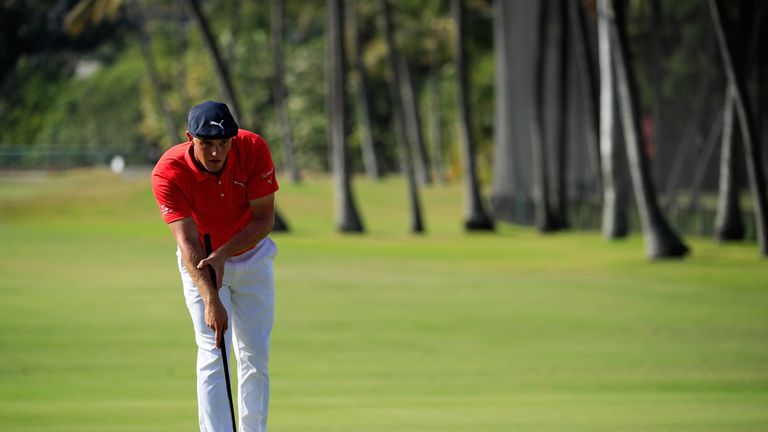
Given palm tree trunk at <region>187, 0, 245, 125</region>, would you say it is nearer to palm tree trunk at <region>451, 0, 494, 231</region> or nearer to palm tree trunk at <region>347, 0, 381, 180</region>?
palm tree trunk at <region>451, 0, 494, 231</region>

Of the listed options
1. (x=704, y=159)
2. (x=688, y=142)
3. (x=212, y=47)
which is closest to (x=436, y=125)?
(x=688, y=142)

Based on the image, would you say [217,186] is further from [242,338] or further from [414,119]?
[414,119]

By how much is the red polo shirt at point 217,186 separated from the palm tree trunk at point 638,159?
22710 millimetres

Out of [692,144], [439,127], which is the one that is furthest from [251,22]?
[692,144]

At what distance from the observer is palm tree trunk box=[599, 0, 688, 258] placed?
99.0 feet

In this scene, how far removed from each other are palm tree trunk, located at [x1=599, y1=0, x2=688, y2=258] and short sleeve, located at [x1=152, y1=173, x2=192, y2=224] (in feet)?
75.4

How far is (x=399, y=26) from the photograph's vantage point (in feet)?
243

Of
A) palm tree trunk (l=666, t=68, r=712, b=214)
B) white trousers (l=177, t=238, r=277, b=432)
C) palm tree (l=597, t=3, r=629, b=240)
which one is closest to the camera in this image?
white trousers (l=177, t=238, r=277, b=432)

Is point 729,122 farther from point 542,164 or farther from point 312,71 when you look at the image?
point 312,71

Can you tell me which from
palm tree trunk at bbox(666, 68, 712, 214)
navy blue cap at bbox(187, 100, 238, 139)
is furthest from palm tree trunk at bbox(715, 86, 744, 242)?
navy blue cap at bbox(187, 100, 238, 139)

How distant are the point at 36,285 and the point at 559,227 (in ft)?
66.2

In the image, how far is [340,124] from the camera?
4400 centimetres

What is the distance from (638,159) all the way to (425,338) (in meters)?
12.5

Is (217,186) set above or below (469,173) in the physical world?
above
